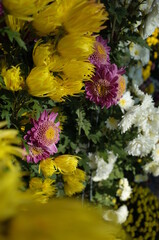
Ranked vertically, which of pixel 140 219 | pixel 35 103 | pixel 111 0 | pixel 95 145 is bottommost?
pixel 140 219

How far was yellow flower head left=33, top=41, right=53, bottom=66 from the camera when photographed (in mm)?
948

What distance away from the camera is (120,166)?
2414 mm

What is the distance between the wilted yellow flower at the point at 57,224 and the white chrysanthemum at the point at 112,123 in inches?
55.6

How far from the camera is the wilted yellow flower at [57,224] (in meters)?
0.30

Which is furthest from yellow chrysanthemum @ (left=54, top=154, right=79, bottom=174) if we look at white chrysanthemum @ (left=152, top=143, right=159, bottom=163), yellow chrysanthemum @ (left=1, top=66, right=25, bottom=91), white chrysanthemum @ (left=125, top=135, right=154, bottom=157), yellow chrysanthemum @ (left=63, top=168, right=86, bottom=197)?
white chrysanthemum @ (left=152, top=143, right=159, bottom=163)

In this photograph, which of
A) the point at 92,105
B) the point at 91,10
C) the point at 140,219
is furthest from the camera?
the point at 140,219

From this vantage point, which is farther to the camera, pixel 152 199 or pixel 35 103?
pixel 152 199

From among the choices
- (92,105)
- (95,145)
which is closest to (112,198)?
(95,145)

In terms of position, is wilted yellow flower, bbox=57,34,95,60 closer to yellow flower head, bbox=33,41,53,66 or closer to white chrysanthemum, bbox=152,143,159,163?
yellow flower head, bbox=33,41,53,66

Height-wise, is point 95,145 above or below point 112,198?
above

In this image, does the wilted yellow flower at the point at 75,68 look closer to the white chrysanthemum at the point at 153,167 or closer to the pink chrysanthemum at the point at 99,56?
the pink chrysanthemum at the point at 99,56

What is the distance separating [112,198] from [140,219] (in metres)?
0.34

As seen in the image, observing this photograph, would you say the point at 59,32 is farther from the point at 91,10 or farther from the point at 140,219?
the point at 140,219

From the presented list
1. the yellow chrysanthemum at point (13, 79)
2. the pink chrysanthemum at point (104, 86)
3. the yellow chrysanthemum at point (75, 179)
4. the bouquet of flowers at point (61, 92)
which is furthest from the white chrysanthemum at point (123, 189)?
the yellow chrysanthemum at point (13, 79)
